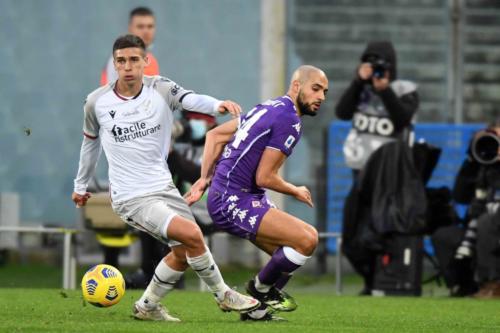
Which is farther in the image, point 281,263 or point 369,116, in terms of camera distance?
point 369,116

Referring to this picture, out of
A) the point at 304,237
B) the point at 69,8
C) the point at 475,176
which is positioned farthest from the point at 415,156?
the point at 69,8

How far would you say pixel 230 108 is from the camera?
9648 mm

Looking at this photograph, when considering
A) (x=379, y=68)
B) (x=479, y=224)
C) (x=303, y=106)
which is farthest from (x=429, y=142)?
(x=303, y=106)

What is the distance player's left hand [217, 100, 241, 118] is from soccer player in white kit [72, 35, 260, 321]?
1 centimetres

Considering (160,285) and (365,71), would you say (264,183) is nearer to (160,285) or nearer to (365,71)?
(160,285)

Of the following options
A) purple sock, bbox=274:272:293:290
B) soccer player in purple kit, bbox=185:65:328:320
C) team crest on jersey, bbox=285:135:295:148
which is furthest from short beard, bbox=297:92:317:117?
purple sock, bbox=274:272:293:290

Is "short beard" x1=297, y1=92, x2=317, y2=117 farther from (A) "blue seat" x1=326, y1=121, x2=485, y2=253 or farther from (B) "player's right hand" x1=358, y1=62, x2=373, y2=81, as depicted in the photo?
(A) "blue seat" x1=326, y1=121, x2=485, y2=253

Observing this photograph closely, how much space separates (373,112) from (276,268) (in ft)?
16.3

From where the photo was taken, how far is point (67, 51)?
1883 cm

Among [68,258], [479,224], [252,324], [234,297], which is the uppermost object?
[234,297]

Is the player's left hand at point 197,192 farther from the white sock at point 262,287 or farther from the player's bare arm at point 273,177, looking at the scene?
the white sock at point 262,287

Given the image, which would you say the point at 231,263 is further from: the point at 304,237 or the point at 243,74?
the point at 304,237

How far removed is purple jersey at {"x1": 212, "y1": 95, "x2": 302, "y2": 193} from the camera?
990cm

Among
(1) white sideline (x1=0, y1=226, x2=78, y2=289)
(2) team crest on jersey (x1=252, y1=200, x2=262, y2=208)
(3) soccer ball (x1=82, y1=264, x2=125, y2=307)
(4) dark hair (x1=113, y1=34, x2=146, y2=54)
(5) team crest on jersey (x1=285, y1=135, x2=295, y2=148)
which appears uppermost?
(4) dark hair (x1=113, y1=34, x2=146, y2=54)
